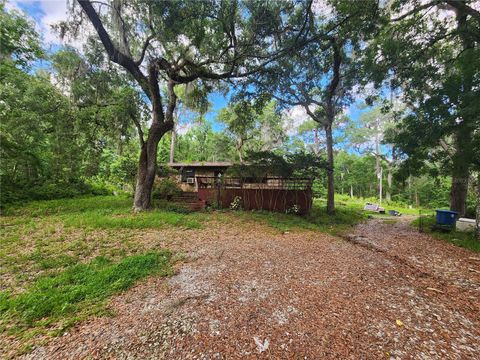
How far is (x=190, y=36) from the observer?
6.25m

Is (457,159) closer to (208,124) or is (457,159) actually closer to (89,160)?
(89,160)

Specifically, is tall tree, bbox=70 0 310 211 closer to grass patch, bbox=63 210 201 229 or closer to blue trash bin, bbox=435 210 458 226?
grass patch, bbox=63 210 201 229

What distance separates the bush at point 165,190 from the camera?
12.3m

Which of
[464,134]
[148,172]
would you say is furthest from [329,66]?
[148,172]

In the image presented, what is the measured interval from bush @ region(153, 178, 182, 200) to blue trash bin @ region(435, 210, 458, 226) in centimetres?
1204

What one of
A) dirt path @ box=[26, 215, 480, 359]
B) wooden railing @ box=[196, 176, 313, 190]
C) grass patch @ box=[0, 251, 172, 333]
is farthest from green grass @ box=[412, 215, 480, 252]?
grass patch @ box=[0, 251, 172, 333]

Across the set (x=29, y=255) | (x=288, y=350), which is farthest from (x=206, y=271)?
(x=29, y=255)

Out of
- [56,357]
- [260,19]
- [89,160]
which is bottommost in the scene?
[56,357]

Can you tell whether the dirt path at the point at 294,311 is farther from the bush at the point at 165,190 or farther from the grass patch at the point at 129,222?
the bush at the point at 165,190

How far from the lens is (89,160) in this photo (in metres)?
10.6

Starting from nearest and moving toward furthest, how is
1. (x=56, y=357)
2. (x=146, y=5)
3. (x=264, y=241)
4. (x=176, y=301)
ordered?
(x=56, y=357), (x=176, y=301), (x=264, y=241), (x=146, y=5)

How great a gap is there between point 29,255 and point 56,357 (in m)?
3.46

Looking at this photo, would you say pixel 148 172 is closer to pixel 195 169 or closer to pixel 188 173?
pixel 195 169

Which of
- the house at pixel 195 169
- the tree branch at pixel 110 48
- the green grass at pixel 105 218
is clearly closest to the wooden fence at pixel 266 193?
the green grass at pixel 105 218
